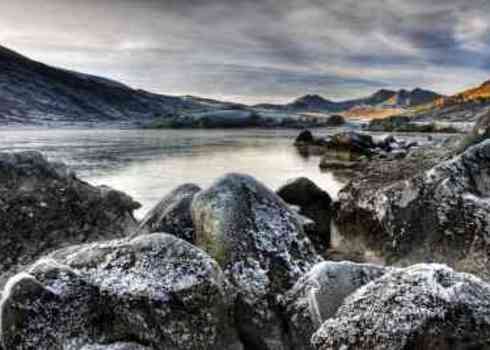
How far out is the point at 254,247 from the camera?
20.0ft

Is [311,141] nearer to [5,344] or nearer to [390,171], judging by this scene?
[390,171]

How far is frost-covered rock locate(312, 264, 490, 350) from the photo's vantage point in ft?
12.8

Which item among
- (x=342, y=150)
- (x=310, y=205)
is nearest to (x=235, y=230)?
(x=310, y=205)

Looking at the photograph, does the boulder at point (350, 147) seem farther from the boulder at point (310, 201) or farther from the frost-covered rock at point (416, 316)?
the frost-covered rock at point (416, 316)

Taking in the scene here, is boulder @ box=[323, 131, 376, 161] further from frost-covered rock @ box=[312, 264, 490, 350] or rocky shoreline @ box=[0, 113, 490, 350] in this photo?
frost-covered rock @ box=[312, 264, 490, 350]

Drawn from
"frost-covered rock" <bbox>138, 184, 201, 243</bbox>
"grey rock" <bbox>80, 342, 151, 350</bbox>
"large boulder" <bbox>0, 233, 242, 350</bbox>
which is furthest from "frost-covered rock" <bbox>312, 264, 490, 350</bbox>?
"frost-covered rock" <bbox>138, 184, 201, 243</bbox>

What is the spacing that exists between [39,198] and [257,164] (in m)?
28.5

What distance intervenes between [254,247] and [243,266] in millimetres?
324

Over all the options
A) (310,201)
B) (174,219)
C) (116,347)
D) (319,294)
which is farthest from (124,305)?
(310,201)

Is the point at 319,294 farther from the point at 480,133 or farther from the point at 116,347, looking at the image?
the point at 480,133

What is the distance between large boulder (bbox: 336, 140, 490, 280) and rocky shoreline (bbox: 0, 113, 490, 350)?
0.07ft

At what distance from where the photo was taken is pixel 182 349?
467 cm

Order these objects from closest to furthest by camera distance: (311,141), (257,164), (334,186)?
(334,186)
(257,164)
(311,141)

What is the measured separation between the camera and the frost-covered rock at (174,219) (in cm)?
718
